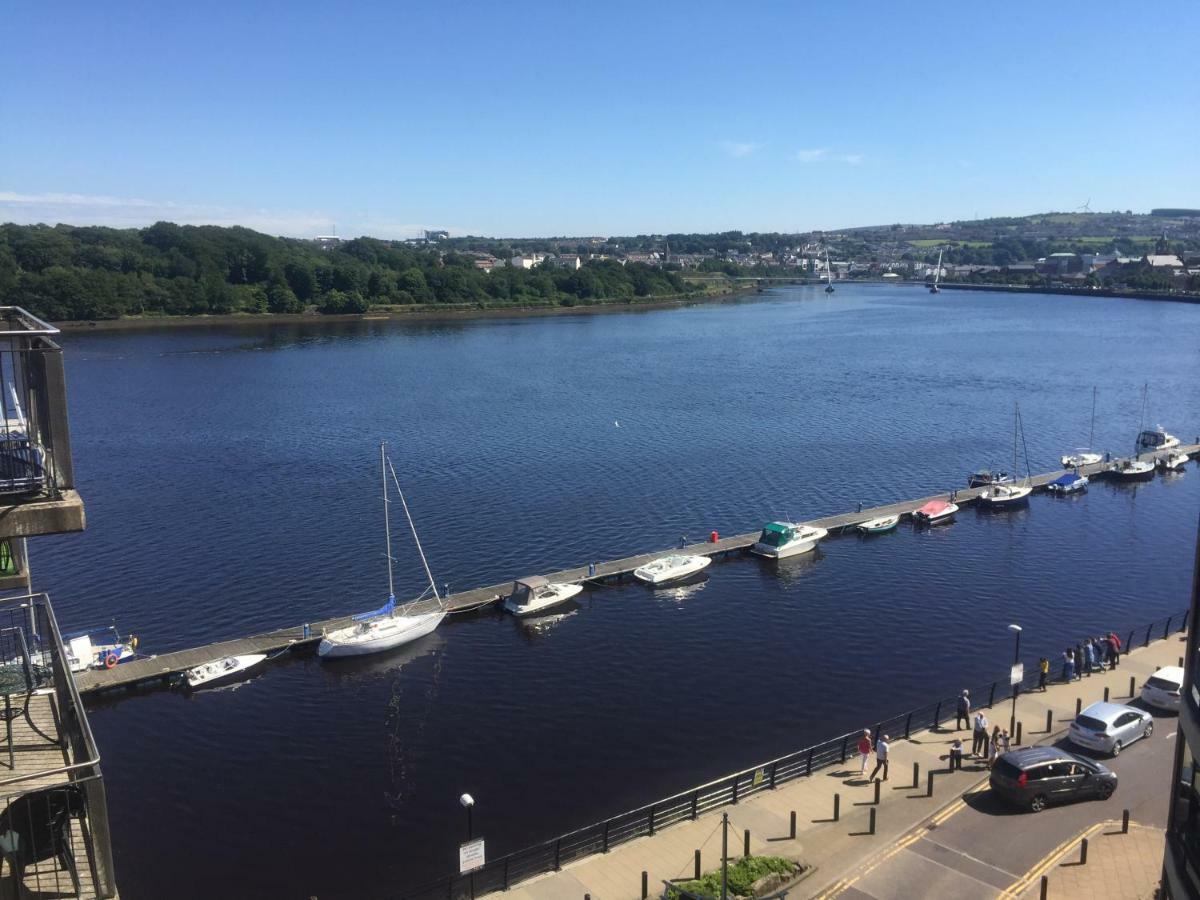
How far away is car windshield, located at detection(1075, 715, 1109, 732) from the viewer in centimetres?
2392

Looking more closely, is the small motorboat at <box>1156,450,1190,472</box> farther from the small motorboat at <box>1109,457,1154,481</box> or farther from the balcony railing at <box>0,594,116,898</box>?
the balcony railing at <box>0,594,116,898</box>

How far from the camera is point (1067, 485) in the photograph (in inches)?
2306

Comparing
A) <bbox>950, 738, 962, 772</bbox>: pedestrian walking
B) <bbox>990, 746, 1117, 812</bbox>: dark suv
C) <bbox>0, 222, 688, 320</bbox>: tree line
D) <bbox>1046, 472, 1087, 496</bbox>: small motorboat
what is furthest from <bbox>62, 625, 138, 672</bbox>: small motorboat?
<bbox>0, 222, 688, 320</bbox>: tree line

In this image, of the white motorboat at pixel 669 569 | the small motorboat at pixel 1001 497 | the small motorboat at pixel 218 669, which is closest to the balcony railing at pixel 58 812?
the small motorboat at pixel 218 669

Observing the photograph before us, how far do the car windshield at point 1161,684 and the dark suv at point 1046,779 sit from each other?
6.34 meters

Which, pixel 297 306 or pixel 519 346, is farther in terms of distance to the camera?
pixel 297 306

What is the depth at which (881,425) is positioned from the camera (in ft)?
257

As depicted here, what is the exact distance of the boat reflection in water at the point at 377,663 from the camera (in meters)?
33.7

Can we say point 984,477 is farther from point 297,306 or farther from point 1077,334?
point 297,306

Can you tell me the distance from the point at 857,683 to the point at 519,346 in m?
109

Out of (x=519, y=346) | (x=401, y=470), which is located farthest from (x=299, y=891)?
(x=519, y=346)

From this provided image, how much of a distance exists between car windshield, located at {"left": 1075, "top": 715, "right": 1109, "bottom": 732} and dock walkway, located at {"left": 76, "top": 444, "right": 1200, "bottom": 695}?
21.4 m

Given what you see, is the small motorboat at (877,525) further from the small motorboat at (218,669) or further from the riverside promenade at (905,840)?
the small motorboat at (218,669)

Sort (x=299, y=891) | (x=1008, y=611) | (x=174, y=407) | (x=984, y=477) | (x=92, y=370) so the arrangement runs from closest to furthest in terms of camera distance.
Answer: (x=299, y=891) < (x=1008, y=611) < (x=984, y=477) < (x=174, y=407) < (x=92, y=370)
